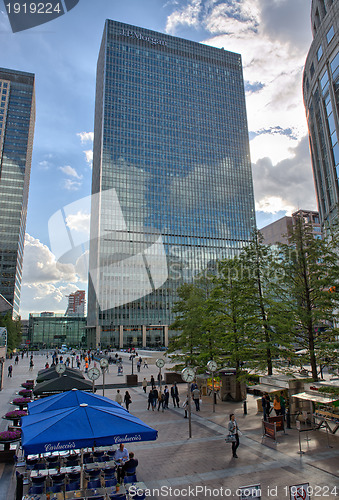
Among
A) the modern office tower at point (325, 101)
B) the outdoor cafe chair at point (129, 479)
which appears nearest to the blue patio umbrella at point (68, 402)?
the outdoor cafe chair at point (129, 479)

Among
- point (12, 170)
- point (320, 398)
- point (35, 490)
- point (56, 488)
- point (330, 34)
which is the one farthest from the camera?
point (12, 170)

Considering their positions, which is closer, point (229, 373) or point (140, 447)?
point (140, 447)

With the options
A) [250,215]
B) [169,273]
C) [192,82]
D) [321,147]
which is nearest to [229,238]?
[250,215]

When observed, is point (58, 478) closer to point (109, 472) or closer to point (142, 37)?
point (109, 472)

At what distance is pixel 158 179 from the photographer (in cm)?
12600

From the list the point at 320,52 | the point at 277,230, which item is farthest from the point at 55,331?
the point at 320,52

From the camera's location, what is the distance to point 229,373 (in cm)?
2414

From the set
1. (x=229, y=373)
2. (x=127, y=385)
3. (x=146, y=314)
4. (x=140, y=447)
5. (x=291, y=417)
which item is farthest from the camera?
(x=146, y=314)

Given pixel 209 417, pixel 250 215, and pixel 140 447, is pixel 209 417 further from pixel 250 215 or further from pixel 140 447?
pixel 250 215

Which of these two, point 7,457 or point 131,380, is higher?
point 131,380

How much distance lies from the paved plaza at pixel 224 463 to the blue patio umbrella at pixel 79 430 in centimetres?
252

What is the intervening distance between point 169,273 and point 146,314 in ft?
55.8

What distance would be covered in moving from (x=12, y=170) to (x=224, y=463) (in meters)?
153

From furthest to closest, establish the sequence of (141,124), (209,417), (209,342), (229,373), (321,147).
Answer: (141,124) → (321,147) → (209,342) → (229,373) → (209,417)
